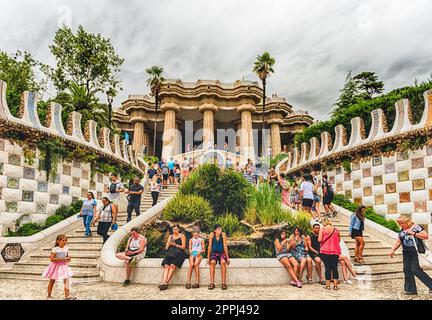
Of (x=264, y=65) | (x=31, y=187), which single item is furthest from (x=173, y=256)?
(x=264, y=65)

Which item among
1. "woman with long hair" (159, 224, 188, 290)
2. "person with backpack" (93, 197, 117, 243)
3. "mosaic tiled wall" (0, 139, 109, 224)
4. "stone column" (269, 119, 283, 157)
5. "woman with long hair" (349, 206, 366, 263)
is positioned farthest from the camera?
"stone column" (269, 119, 283, 157)

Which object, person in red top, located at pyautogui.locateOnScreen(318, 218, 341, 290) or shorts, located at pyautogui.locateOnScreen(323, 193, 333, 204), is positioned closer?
person in red top, located at pyautogui.locateOnScreen(318, 218, 341, 290)

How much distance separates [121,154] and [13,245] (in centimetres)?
813

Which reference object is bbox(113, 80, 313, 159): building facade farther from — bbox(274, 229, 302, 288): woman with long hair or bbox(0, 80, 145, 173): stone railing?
bbox(274, 229, 302, 288): woman with long hair

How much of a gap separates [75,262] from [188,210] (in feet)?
10.7

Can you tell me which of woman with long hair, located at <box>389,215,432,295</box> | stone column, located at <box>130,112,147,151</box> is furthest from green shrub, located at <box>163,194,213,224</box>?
stone column, located at <box>130,112,147,151</box>

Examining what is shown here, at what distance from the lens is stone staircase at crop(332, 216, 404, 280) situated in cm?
780

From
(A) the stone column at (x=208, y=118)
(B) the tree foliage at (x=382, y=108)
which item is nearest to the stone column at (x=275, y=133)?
(A) the stone column at (x=208, y=118)

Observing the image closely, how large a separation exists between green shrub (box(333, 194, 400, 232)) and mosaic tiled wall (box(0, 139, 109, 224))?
401 inches

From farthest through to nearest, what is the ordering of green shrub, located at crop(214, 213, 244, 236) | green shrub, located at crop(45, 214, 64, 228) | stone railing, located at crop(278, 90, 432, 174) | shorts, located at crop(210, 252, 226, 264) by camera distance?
stone railing, located at crop(278, 90, 432, 174) < green shrub, located at crop(45, 214, 64, 228) < green shrub, located at crop(214, 213, 244, 236) < shorts, located at crop(210, 252, 226, 264)

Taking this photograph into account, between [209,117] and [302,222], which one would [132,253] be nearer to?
[302,222]

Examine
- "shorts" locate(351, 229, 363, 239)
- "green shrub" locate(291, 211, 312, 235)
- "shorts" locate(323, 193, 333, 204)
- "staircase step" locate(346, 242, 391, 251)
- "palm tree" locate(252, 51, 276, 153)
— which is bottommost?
"staircase step" locate(346, 242, 391, 251)
